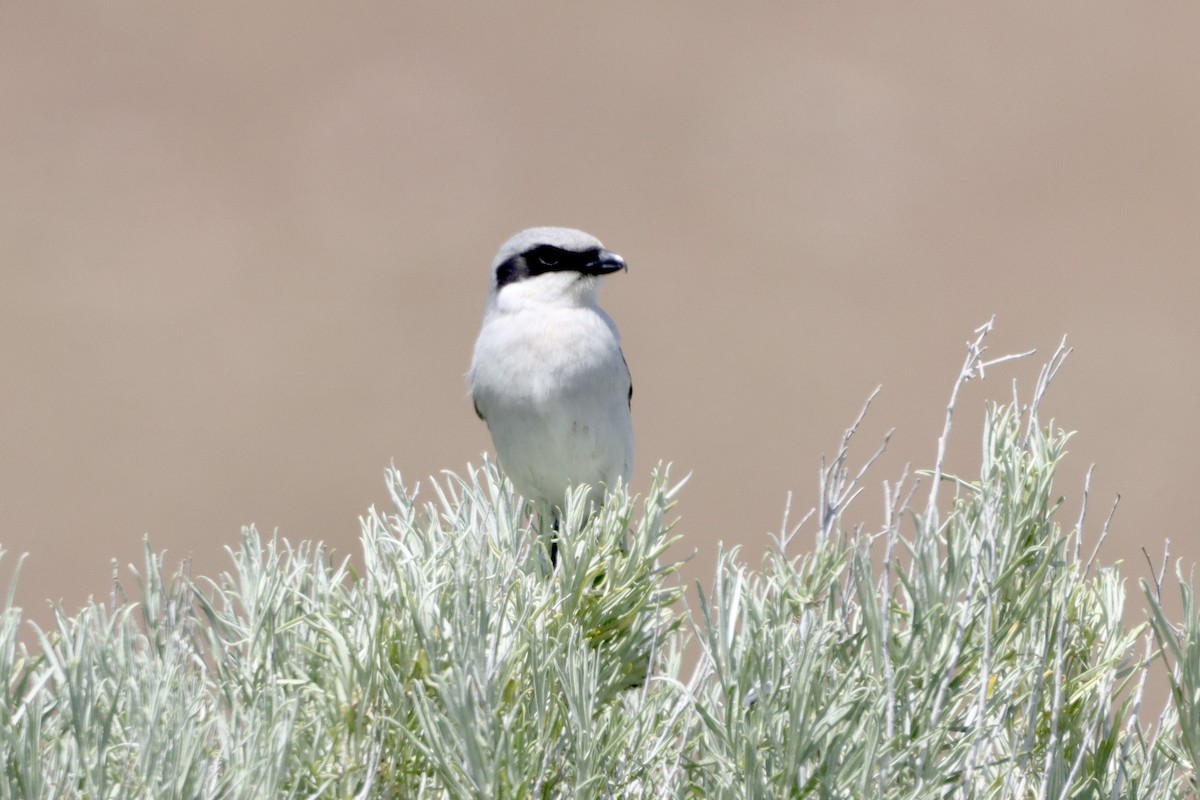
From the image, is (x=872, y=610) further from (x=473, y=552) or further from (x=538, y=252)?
(x=538, y=252)

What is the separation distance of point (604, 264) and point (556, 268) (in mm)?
112

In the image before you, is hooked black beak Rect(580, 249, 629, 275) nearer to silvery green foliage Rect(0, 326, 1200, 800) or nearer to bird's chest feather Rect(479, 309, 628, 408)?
bird's chest feather Rect(479, 309, 628, 408)

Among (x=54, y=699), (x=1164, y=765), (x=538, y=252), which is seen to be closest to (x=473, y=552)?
(x=54, y=699)

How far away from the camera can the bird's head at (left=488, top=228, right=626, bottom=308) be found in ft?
9.36

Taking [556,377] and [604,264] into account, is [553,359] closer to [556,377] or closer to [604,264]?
[556,377]

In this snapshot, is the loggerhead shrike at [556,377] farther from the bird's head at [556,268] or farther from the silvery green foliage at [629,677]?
the silvery green foliage at [629,677]

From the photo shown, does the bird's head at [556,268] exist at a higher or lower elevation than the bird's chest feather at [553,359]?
higher

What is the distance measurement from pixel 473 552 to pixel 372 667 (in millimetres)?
219

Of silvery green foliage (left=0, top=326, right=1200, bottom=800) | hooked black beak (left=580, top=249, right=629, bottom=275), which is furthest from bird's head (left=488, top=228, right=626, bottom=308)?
silvery green foliage (left=0, top=326, right=1200, bottom=800)

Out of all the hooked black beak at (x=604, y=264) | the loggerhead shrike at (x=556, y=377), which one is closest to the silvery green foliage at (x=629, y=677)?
the loggerhead shrike at (x=556, y=377)

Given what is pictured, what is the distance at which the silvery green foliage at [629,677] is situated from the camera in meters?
0.75

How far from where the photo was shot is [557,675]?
79 centimetres

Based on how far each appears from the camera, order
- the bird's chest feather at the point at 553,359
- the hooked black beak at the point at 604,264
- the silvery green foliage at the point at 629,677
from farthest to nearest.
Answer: the hooked black beak at the point at 604,264 < the bird's chest feather at the point at 553,359 < the silvery green foliage at the point at 629,677

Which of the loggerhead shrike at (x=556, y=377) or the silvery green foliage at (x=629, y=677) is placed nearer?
the silvery green foliage at (x=629, y=677)
